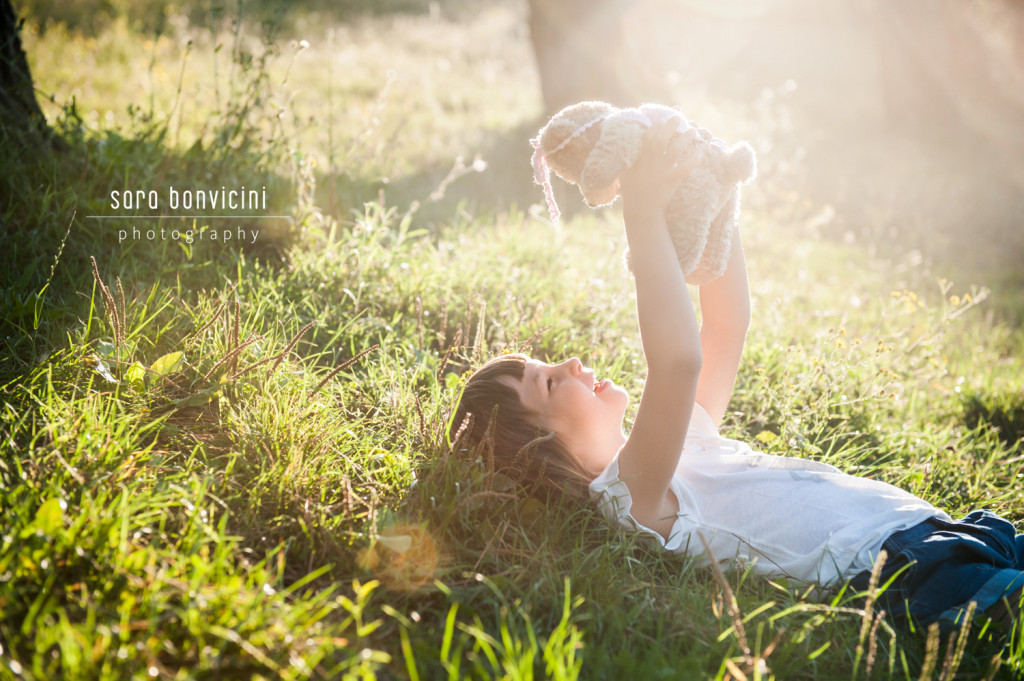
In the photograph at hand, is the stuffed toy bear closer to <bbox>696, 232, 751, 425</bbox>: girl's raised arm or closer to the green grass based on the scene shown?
<bbox>696, 232, 751, 425</bbox>: girl's raised arm

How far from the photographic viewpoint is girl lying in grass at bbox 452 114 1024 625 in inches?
70.2

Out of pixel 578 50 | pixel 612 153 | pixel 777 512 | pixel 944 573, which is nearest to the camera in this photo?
pixel 612 153

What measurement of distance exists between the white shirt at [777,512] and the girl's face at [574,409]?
0.52 ft

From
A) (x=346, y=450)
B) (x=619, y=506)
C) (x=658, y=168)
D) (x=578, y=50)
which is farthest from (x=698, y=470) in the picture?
(x=578, y=50)

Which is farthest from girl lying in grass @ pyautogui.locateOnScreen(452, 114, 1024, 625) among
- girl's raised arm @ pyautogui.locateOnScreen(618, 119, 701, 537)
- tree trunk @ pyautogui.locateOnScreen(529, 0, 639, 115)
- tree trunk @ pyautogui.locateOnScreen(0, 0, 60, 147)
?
tree trunk @ pyautogui.locateOnScreen(529, 0, 639, 115)

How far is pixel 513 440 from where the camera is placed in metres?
2.15

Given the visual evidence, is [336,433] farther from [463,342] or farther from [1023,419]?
[1023,419]

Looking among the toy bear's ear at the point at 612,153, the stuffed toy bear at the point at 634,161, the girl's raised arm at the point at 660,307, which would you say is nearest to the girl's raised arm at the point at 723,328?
the stuffed toy bear at the point at 634,161

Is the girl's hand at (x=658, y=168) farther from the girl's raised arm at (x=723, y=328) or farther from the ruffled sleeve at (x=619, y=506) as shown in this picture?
the ruffled sleeve at (x=619, y=506)

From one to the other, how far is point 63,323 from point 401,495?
152 cm

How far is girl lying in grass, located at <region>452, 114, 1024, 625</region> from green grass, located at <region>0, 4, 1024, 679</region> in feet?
0.37

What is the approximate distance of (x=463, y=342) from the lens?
10.4ft

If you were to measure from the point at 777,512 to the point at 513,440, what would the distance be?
86 centimetres

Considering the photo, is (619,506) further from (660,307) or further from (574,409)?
(660,307)
